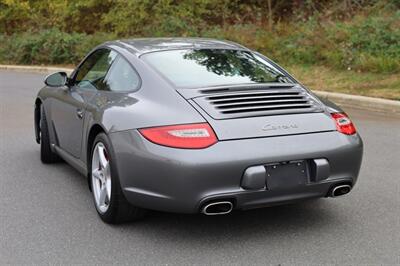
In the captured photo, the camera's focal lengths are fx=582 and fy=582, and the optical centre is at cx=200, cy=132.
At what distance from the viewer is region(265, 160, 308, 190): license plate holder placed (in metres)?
3.85

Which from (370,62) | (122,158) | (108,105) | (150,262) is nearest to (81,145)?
(108,105)

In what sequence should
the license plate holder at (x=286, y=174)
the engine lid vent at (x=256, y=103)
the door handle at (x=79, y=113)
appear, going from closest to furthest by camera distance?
the license plate holder at (x=286, y=174), the engine lid vent at (x=256, y=103), the door handle at (x=79, y=113)

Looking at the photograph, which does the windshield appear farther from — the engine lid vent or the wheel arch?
the wheel arch

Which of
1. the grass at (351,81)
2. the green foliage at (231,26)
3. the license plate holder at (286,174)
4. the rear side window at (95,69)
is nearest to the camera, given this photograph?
the license plate holder at (286,174)

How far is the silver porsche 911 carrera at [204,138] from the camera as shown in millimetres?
3766

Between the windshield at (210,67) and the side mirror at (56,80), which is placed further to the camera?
the side mirror at (56,80)

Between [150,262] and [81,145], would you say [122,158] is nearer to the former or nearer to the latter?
[150,262]

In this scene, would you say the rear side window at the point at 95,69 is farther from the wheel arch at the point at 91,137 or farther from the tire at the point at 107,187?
the tire at the point at 107,187

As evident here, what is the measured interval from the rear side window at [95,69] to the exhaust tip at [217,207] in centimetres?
163

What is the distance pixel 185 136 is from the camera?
150 inches

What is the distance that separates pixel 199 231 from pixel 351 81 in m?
8.62

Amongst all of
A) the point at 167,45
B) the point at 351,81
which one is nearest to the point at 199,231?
the point at 167,45

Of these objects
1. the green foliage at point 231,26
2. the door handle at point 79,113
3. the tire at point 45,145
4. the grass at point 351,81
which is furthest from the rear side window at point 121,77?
the green foliage at point 231,26

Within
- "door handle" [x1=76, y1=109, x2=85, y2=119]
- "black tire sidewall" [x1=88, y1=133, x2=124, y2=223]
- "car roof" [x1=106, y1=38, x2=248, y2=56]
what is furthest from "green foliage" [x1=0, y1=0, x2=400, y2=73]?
"black tire sidewall" [x1=88, y1=133, x2=124, y2=223]
